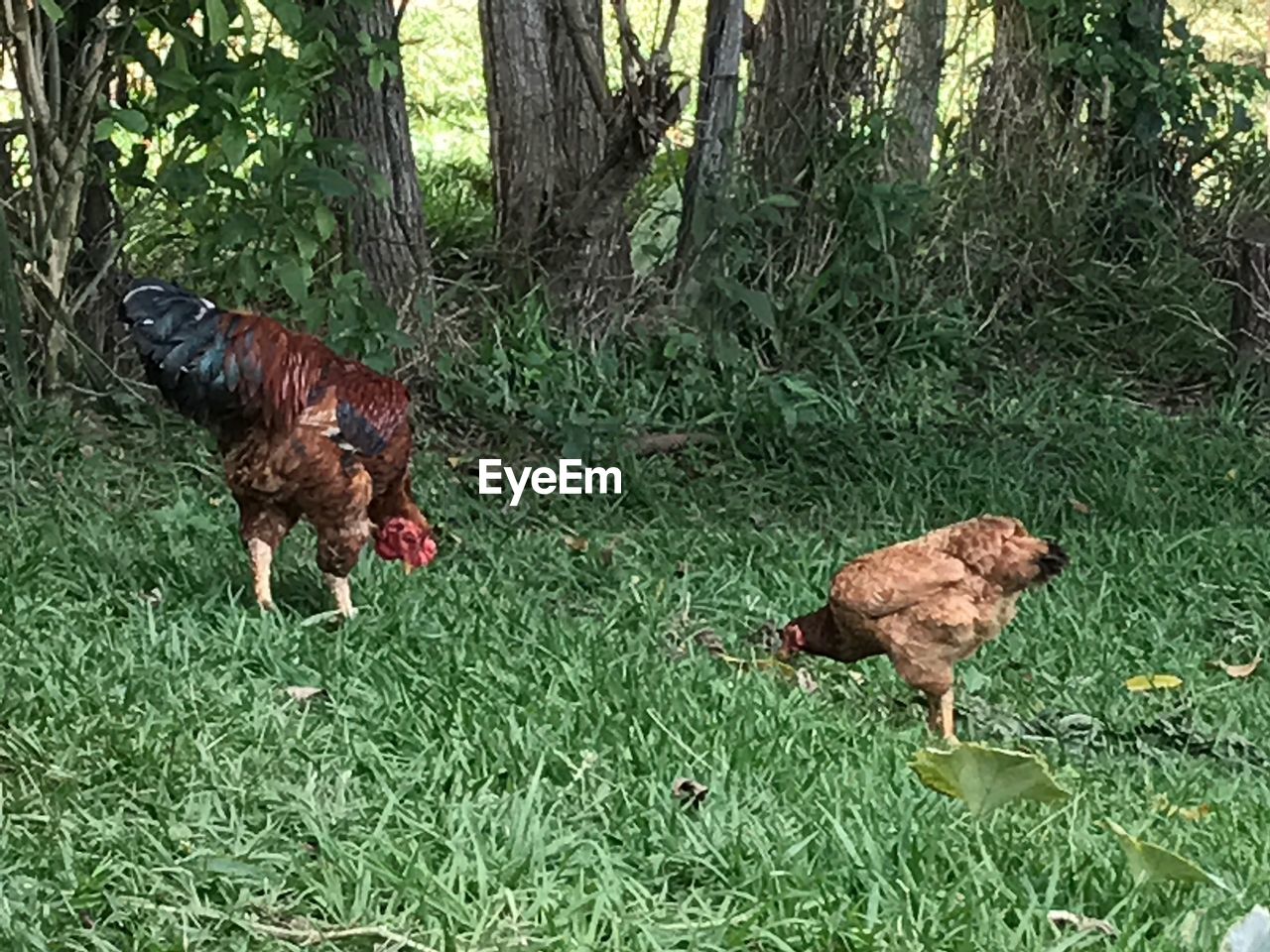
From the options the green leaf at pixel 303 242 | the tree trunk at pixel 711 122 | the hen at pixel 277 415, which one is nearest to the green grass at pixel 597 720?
the hen at pixel 277 415

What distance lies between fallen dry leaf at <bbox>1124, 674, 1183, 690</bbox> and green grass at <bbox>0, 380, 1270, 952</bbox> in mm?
55

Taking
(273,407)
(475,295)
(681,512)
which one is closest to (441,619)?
(273,407)

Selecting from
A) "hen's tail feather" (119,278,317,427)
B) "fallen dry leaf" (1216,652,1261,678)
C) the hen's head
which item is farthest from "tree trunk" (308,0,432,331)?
"fallen dry leaf" (1216,652,1261,678)

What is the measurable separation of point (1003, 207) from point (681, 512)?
123 inches

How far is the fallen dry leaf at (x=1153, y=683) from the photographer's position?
4270 mm

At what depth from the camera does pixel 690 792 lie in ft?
9.89

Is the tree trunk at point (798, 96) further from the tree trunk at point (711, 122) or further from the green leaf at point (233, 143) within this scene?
the green leaf at point (233, 143)

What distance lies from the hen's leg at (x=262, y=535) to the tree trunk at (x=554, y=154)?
295 cm

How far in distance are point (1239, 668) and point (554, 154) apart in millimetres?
3648

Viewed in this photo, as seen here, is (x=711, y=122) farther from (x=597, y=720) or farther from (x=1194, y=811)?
(x=1194, y=811)

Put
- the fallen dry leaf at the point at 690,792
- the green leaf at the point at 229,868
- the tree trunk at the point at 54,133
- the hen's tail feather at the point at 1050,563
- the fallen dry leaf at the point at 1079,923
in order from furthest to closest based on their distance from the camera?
1. the tree trunk at the point at 54,133
2. the hen's tail feather at the point at 1050,563
3. the fallen dry leaf at the point at 690,792
4. the green leaf at the point at 229,868
5. the fallen dry leaf at the point at 1079,923

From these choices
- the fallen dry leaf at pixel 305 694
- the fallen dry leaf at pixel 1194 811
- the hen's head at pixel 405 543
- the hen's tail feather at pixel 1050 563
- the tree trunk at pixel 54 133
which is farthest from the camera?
the tree trunk at pixel 54 133

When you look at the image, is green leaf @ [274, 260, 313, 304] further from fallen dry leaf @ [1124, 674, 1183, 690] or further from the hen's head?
fallen dry leaf @ [1124, 674, 1183, 690]

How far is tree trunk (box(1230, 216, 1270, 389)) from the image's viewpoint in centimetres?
730
